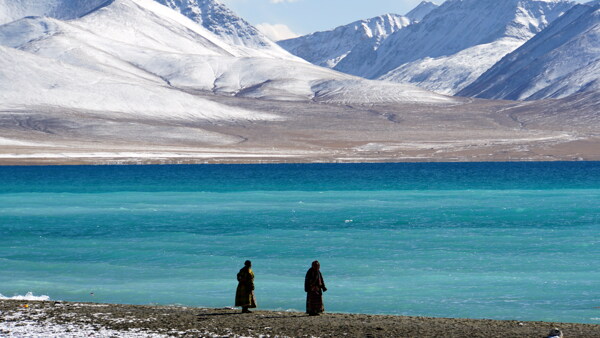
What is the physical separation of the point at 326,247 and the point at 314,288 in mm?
14190

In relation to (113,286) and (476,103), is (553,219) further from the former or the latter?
(476,103)

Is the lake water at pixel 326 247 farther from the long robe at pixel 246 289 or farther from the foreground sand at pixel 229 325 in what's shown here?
the long robe at pixel 246 289

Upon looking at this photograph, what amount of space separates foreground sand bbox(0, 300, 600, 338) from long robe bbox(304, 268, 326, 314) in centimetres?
21

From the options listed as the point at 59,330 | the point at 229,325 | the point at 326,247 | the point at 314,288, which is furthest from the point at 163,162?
the point at 59,330

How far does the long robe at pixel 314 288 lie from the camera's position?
19.5 meters

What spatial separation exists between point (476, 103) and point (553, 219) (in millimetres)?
148841

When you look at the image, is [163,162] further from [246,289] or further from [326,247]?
[246,289]

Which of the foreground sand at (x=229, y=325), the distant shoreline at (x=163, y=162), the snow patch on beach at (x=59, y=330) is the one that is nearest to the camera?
the snow patch on beach at (x=59, y=330)

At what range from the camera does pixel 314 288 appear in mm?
19609

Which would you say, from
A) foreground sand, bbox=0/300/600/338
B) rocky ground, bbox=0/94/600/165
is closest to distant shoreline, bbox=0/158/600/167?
rocky ground, bbox=0/94/600/165

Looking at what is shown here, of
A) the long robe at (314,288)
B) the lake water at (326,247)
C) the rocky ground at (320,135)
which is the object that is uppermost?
the rocky ground at (320,135)

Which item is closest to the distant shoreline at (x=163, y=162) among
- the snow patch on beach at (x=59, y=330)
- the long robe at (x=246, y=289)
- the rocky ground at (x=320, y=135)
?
the rocky ground at (x=320, y=135)

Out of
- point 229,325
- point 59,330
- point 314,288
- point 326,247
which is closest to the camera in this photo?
point 59,330

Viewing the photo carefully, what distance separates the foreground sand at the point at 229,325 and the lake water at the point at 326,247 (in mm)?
2565
